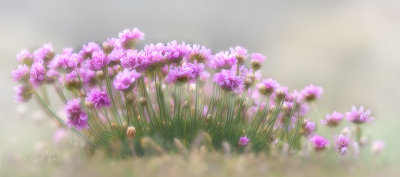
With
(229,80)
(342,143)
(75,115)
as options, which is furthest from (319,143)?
(75,115)

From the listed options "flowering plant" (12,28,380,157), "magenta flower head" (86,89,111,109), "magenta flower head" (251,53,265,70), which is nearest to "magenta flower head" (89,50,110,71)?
"flowering plant" (12,28,380,157)

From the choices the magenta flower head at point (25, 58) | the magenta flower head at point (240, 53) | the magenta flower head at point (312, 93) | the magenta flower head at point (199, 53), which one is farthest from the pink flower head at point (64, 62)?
the magenta flower head at point (312, 93)

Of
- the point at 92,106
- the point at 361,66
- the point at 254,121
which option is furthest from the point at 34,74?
the point at 361,66

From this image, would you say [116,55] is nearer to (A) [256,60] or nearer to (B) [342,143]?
(A) [256,60]

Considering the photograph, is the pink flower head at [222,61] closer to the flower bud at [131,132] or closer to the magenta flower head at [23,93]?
the flower bud at [131,132]

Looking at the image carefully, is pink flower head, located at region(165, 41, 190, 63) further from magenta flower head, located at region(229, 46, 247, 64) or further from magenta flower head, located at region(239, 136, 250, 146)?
magenta flower head, located at region(239, 136, 250, 146)

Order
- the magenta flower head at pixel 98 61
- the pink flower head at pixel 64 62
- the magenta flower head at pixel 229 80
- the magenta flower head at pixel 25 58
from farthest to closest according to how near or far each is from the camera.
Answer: the magenta flower head at pixel 25 58 → the pink flower head at pixel 64 62 → the magenta flower head at pixel 98 61 → the magenta flower head at pixel 229 80

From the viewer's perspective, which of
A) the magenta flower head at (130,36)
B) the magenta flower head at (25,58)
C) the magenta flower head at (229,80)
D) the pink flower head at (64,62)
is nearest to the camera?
the magenta flower head at (229,80)
